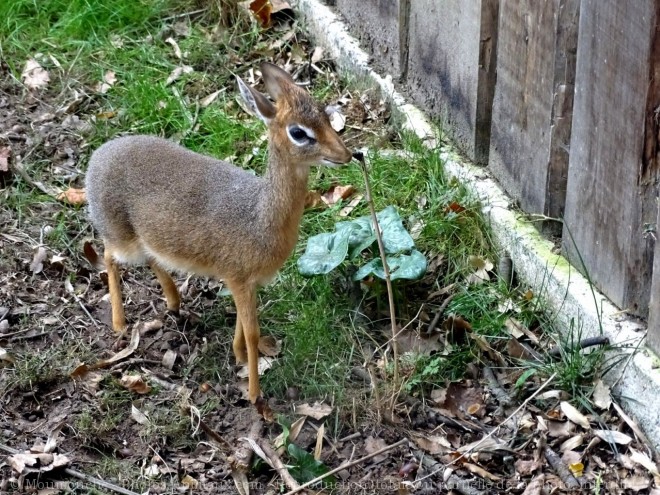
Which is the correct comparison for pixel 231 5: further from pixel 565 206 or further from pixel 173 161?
pixel 565 206

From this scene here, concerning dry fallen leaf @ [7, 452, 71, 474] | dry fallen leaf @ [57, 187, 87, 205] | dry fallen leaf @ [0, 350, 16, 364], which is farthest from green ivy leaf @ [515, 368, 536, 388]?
dry fallen leaf @ [57, 187, 87, 205]

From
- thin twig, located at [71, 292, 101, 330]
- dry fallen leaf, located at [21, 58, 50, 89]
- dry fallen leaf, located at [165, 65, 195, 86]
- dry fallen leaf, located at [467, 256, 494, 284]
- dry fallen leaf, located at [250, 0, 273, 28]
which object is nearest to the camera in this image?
dry fallen leaf, located at [467, 256, 494, 284]

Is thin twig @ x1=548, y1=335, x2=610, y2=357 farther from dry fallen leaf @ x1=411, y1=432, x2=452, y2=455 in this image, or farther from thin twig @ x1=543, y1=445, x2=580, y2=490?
dry fallen leaf @ x1=411, y1=432, x2=452, y2=455

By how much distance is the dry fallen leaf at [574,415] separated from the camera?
12.9 feet

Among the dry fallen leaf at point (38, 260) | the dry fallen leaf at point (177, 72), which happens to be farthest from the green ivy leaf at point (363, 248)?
the dry fallen leaf at point (177, 72)

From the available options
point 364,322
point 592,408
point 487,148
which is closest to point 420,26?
point 487,148

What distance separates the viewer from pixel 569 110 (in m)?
4.21

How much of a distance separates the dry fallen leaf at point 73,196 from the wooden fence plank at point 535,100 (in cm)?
215

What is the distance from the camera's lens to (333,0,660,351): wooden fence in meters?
3.68

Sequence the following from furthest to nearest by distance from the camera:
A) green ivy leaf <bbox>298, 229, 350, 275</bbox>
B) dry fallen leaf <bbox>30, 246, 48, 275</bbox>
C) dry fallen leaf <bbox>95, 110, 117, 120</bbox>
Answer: dry fallen leaf <bbox>95, 110, 117, 120</bbox>
dry fallen leaf <bbox>30, 246, 48, 275</bbox>
green ivy leaf <bbox>298, 229, 350, 275</bbox>

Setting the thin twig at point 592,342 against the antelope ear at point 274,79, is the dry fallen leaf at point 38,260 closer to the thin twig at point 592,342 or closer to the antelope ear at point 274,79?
the antelope ear at point 274,79

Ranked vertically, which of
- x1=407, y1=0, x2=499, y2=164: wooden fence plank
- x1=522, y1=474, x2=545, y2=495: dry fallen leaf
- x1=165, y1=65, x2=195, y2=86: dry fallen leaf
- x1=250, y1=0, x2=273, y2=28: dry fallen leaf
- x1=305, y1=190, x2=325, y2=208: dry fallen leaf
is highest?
x1=407, y1=0, x2=499, y2=164: wooden fence plank

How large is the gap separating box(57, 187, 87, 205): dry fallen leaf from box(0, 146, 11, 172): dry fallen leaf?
0.34 m

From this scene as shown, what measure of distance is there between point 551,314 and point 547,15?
1188 millimetres
